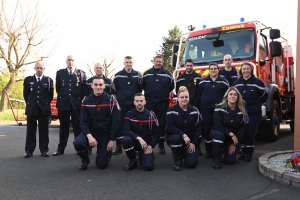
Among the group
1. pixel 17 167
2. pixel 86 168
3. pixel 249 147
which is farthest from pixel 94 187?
pixel 249 147

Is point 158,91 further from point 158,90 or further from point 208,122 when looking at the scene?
point 208,122

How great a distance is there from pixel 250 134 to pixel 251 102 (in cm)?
60

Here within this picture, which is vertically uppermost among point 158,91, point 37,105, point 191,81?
point 191,81

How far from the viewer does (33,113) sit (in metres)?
6.15

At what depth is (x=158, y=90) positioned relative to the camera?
6504 mm

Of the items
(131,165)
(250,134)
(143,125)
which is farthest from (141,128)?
(250,134)

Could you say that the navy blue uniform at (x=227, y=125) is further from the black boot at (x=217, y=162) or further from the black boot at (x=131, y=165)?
the black boot at (x=131, y=165)

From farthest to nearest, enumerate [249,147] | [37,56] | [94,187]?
[37,56]
[249,147]
[94,187]

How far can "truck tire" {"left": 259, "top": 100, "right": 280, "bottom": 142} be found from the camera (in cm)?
756

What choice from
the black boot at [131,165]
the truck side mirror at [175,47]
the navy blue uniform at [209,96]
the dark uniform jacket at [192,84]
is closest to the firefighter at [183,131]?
the black boot at [131,165]

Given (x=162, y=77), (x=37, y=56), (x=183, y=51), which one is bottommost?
(x=162, y=77)

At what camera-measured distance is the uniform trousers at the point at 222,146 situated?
531cm

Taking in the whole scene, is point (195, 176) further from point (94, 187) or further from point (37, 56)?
point (37, 56)

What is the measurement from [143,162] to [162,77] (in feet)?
6.94
